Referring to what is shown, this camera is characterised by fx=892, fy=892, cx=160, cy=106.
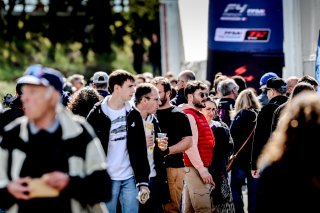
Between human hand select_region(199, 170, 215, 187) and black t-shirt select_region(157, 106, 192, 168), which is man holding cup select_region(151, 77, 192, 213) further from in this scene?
human hand select_region(199, 170, 215, 187)

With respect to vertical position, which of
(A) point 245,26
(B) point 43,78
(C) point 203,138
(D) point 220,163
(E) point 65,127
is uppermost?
(B) point 43,78

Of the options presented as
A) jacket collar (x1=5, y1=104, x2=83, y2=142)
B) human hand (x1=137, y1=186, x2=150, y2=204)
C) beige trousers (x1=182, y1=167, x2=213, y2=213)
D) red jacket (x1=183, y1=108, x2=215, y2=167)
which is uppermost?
jacket collar (x1=5, y1=104, x2=83, y2=142)

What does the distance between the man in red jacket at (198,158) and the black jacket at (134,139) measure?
121 centimetres

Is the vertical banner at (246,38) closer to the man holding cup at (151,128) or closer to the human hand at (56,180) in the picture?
the man holding cup at (151,128)

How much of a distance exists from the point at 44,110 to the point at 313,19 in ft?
31.7

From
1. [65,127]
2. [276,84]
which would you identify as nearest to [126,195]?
[276,84]

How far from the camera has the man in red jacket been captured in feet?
31.6

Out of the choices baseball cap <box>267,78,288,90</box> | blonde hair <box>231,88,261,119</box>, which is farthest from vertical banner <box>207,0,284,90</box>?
baseball cap <box>267,78,288,90</box>

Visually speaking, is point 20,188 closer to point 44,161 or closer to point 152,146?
point 44,161

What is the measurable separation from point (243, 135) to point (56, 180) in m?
6.45

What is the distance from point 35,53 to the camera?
34312 millimetres

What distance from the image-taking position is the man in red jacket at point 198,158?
31.6ft

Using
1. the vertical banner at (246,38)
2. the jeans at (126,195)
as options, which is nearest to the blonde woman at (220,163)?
the jeans at (126,195)

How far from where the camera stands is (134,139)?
8.46 metres
